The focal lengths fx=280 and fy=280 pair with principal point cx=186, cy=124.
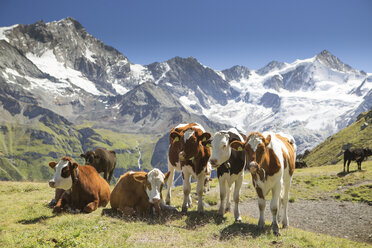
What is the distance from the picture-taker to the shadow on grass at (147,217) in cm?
1188

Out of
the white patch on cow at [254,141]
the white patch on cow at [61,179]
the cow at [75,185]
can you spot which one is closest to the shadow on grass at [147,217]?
the cow at [75,185]

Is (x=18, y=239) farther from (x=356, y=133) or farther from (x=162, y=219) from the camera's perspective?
(x=356, y=133)

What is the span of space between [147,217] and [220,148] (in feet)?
14.7

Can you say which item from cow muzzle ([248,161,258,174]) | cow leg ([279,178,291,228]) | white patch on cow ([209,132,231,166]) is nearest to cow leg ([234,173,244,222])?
white patch on cow ([209,132,231,166])

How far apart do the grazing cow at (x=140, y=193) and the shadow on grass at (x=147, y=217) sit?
220mm

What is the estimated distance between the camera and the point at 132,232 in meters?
10.3

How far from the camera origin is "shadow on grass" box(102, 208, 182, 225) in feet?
39.0

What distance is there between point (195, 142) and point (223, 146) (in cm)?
138

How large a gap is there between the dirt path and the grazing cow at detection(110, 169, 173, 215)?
8.11 meters

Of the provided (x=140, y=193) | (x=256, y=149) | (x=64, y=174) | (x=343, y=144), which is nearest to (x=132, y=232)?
(x=140, y=193)

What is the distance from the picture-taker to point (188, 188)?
1437 cm

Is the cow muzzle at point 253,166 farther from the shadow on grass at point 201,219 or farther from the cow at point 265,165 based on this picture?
the shadow on grass at point 201,219

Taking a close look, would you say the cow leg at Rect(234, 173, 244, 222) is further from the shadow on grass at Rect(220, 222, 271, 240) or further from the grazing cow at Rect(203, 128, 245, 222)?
the shadow on grass at Rect(220, 222, 271, 240)

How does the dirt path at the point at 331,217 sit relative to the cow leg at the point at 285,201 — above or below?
below
